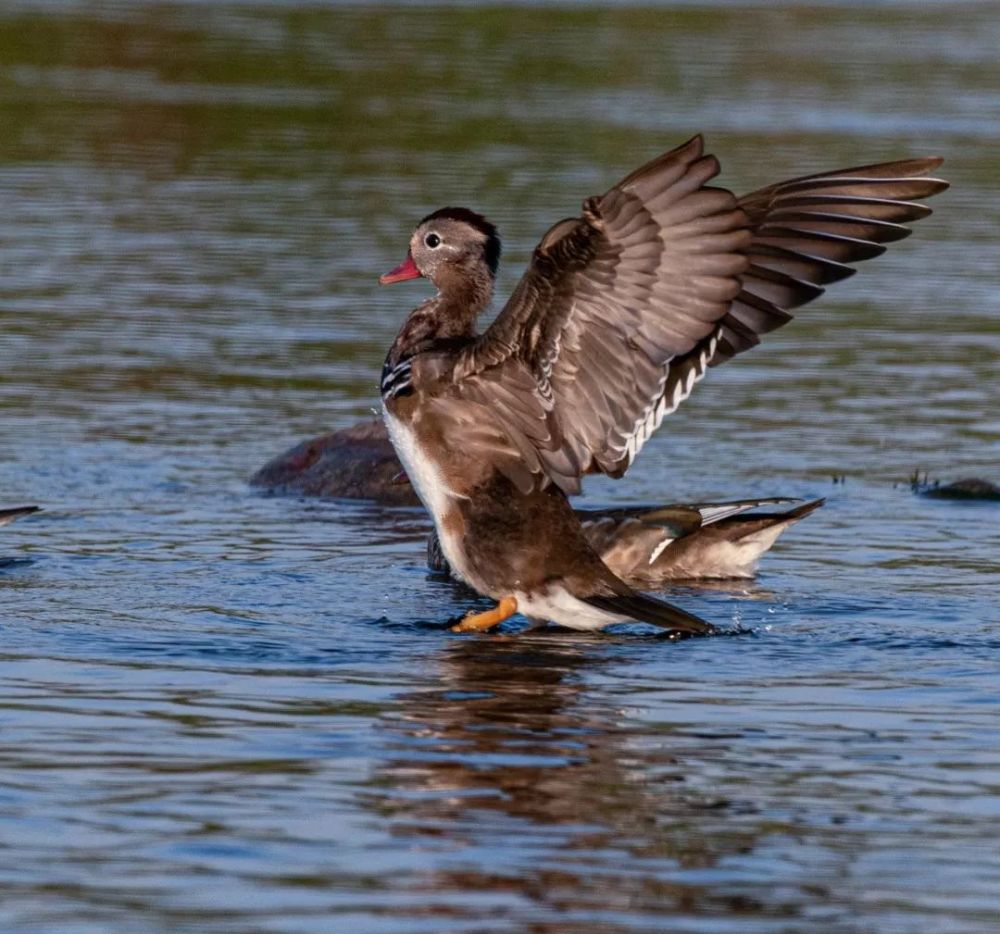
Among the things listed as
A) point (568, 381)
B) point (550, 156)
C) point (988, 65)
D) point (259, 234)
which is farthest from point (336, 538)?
point (988, 65)

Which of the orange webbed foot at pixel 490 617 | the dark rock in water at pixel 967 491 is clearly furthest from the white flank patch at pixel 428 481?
the dark rock in water at pixel 967 491


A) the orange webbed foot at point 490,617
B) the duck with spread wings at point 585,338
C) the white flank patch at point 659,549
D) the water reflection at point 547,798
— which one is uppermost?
the duck with spread wings at point 585,338

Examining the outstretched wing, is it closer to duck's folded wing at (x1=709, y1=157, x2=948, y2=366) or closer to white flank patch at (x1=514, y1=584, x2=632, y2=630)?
duck's folded wing at (x1=709, y1=157, x2=948, y2=366)

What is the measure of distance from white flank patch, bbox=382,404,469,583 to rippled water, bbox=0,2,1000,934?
37 centimetres

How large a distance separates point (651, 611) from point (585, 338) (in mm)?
1317

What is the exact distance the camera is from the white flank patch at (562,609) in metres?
9.41

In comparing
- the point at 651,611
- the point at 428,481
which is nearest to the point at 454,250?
the point at 428,481

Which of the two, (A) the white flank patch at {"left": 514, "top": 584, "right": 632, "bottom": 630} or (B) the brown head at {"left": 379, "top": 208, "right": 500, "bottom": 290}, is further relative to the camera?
(B) the brown head at {"left": 379, "top": 208, "right": 500, "bottom": 290}

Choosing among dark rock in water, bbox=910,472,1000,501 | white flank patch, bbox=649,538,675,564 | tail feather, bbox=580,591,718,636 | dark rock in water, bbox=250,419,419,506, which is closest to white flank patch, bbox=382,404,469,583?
tail feather, bbox=580,591,718,636

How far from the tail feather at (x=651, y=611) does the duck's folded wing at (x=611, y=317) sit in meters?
0.57

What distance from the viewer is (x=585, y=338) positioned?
848 centimetres

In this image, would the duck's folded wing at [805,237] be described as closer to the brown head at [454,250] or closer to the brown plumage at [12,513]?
the brown head at [454,250]

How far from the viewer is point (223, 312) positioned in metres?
17.3

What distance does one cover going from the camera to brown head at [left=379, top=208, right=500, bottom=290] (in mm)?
9547
